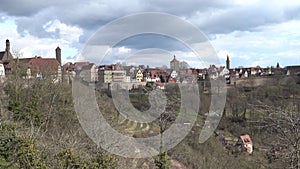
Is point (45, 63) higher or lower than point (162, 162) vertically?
higher

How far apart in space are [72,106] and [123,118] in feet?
9.75

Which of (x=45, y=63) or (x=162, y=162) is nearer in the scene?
(x=162, y=162)

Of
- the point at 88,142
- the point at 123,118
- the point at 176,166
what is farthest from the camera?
the point at 176,166

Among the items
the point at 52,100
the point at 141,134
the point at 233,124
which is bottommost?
the point at 233,124

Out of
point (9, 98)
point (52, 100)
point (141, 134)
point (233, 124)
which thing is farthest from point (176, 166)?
point (233, 124)

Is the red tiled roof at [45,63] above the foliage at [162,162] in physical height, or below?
above

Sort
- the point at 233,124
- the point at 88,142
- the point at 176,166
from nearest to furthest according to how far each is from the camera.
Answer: the point at 88,142 → the point at 176,166 → the point at 233,124

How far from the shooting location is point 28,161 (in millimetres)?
6793

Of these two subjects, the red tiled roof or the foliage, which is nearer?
the foliage

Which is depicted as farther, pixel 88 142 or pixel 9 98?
pixel 9 98

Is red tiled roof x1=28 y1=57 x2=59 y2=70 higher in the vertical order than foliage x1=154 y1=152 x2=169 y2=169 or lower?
higher

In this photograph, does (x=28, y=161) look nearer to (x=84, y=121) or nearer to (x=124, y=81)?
(x=84, y=121)

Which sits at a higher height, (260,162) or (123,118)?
(123,118)

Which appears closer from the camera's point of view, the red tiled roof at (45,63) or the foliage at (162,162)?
the foliage at (162,162)
